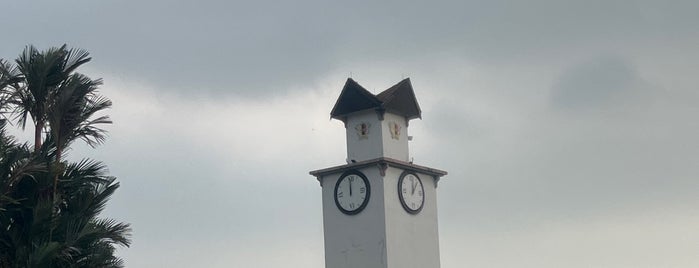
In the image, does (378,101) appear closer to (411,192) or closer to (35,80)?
(411,192)

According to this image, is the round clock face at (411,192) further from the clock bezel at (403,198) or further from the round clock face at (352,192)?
the round clock face at (352,192)

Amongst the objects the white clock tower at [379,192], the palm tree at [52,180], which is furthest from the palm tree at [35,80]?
the white clock tower at [379,192]

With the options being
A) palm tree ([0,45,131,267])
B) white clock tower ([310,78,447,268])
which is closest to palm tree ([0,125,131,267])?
palm tree ([0,45,131,267])

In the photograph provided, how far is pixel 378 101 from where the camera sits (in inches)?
1597

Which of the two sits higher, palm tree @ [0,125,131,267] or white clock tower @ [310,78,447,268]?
white clock tower @ [310,78,447,268]

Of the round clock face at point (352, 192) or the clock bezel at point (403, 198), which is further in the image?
the clock bezel at point (403, 198)

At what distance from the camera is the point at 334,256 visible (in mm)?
40781

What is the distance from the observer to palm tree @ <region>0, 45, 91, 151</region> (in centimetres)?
2569

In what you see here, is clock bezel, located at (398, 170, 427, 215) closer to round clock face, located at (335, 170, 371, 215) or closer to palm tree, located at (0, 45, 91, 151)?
round clock face, located at (335, 170, 371, 215)

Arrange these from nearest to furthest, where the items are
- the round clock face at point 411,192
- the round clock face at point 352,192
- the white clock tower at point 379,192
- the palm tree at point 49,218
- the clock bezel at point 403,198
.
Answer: the palm tree at point 49,218 < the white clock tower at point 379,192 < the round clock face at point 352,192 < the clock bezel at point 403,198 < the round clock face at point 411,192

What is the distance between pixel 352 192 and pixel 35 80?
1669 cm

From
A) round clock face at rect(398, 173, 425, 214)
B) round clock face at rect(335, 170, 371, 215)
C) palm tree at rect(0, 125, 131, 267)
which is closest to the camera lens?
palm tree at rect(0, 125, 131, 267)

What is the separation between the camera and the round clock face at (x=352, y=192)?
40.3 m

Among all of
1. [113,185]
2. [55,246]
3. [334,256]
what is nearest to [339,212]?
[334,256]
